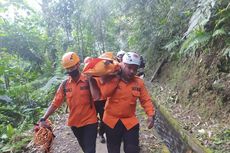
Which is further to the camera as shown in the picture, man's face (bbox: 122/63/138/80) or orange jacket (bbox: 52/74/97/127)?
orange jacket (bbox: 52/74/97/127)

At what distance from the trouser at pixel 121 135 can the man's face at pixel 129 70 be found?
0.65 meters

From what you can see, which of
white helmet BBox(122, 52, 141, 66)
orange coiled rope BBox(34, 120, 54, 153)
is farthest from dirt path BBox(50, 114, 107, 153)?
white helmet BBox(122, 52, 141, 66)

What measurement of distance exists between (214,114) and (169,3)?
4.75 meters

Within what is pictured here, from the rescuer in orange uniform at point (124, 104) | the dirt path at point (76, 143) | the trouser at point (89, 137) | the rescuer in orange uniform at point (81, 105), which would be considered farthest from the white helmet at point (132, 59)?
the dirt path at point (76, 143)

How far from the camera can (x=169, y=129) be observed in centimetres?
699

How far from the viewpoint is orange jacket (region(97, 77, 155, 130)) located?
13.7 ft

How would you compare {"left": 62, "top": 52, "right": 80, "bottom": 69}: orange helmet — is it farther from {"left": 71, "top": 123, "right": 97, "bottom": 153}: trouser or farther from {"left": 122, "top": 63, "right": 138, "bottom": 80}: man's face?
{"left": 71, "top": 123, "right": 97, "bottom": 153}: trouser

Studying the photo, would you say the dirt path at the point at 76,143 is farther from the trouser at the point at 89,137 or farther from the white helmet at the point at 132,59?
the white helmet at the point at 132,59

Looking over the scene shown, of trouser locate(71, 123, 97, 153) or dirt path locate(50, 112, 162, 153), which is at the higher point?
trouser locate(71, 123, 97, 153)

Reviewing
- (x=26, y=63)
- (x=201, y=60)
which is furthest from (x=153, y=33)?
(x=26, y=63)

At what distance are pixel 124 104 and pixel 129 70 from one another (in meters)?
0.47

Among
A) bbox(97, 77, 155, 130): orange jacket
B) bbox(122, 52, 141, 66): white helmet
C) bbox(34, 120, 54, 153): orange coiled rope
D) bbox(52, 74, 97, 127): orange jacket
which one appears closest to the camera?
bbox(122, 52, 141, 66): white helmet

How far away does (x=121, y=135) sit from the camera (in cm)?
439

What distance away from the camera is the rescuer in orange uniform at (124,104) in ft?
13.6
